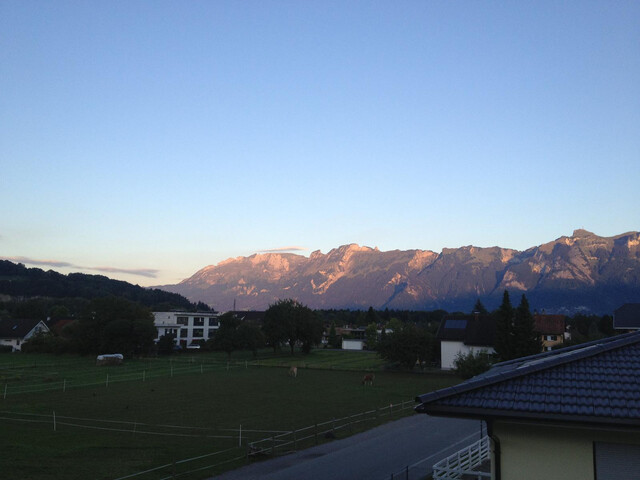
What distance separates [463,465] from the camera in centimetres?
1852

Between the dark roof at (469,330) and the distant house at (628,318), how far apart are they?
1748cm

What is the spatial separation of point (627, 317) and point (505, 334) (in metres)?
26.2

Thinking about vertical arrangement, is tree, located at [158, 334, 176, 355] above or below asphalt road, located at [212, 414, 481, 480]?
below

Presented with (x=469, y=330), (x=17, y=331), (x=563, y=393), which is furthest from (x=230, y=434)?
(x=17, y=331)

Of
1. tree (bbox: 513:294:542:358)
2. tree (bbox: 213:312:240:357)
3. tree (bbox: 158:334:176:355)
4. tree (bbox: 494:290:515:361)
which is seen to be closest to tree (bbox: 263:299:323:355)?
tree (bbox: 213:312:240:357)

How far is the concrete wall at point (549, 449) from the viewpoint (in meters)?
7.11

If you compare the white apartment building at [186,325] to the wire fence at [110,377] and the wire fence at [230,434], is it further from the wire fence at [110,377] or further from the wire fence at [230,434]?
the wire fence at [230,434]

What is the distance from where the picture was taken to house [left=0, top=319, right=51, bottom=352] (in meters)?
102

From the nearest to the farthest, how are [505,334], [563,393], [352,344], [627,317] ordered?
1. [563,393]
2. [505,334]
3. [627,317]
4. [352,344]

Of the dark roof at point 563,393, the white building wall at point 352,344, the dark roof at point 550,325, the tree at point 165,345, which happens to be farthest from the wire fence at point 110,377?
the dark roof at point 550,325

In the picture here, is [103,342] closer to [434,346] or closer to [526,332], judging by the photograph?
[434,346]

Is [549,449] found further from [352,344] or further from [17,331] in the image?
[17,331]

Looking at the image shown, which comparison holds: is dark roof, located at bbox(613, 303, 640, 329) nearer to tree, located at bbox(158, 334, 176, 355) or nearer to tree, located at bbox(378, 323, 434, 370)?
tree, located at bbox(378, 323, 434, 370)

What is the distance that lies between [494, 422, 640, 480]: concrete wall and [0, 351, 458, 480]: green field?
14.4 meters
